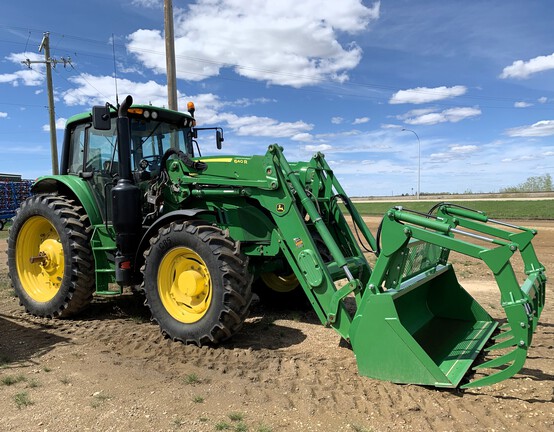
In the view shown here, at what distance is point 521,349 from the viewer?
Result: 329cm

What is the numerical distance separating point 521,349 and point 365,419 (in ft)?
4.02

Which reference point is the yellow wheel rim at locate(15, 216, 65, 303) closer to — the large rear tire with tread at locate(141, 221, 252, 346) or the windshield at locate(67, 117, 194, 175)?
the windshield at locate(67, 117, 194, 175)

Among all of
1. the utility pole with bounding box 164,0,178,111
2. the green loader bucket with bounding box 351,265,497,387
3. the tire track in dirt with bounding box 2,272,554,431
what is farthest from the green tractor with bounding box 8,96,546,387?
the utility pole with bounding box 164,0,178,111

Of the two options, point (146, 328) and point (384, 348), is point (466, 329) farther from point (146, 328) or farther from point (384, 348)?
point (146, 328)

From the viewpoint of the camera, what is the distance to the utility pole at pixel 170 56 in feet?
32.2

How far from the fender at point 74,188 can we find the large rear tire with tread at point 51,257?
0.39ft

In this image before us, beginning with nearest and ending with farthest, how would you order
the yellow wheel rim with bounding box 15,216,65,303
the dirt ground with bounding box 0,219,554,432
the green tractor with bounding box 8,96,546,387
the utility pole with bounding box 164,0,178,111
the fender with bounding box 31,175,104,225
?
1. the dirt ground with bounding box 0,219,554,432
2. the green tractor with bounding box 8,96,546,387
3. the fender with bounding box 31,175,104,225
4. the yellow wheel rim with bounding box 15,216,65,303
5. the utility pole with bounding box 164,0,178,111

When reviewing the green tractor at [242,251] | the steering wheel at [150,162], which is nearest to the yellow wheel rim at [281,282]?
the green tractor at [242,251]

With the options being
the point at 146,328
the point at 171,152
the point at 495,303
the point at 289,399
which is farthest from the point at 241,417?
the point at 495,303

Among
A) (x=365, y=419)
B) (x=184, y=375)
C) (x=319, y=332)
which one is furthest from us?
(x=319, y=332)

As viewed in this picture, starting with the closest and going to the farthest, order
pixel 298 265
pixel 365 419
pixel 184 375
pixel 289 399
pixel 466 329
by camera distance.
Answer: pixel 365 419 → pixel 289 399 → pixel 184 375 → pixel 298 265 → pixel 466 329

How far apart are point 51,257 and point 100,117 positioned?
225 centimetres

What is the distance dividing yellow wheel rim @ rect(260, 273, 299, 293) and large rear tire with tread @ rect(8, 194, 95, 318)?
2292mm

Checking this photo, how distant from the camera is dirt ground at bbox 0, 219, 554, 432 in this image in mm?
3227
